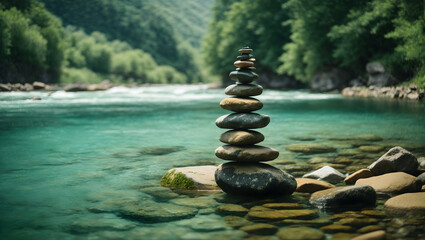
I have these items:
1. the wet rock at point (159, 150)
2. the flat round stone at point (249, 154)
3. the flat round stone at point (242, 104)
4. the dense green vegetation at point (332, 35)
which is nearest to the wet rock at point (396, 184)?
the flat round stone at point (249, 154)

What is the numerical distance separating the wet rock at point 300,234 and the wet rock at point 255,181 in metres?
1.53

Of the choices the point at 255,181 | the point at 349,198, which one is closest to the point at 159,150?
the point at 255,181

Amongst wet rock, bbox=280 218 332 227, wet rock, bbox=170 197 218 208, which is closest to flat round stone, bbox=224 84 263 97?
wet rock, bbox=170 197 218 208

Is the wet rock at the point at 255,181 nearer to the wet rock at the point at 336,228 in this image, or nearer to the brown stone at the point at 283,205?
the brown stone at the point at 283,205

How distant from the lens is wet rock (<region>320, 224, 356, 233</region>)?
503 cm

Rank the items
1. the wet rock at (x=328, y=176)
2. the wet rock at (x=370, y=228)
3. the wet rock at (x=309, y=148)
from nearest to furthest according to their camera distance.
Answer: the wet rock at (x=370, y=228)
the wet rock at (x=328, y=176)
the wet rock at (x=309, y=148)

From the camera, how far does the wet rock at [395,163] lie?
7660mm

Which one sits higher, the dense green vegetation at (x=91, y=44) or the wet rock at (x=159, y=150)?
the dense green vegetation at (x=91, y=44)

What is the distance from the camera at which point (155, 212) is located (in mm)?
5996

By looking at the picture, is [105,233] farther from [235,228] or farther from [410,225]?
[410,225]

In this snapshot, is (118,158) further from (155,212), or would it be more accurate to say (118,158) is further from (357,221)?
(357,221)

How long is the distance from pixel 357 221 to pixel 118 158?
21.6 ft

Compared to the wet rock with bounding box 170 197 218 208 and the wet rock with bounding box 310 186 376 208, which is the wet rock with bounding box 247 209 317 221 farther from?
the wet rock with bounding box 170 197 218 208

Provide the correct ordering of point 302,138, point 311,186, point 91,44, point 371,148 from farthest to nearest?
point 91,44 < point 302,138 < point 371,148 < point 311,186
